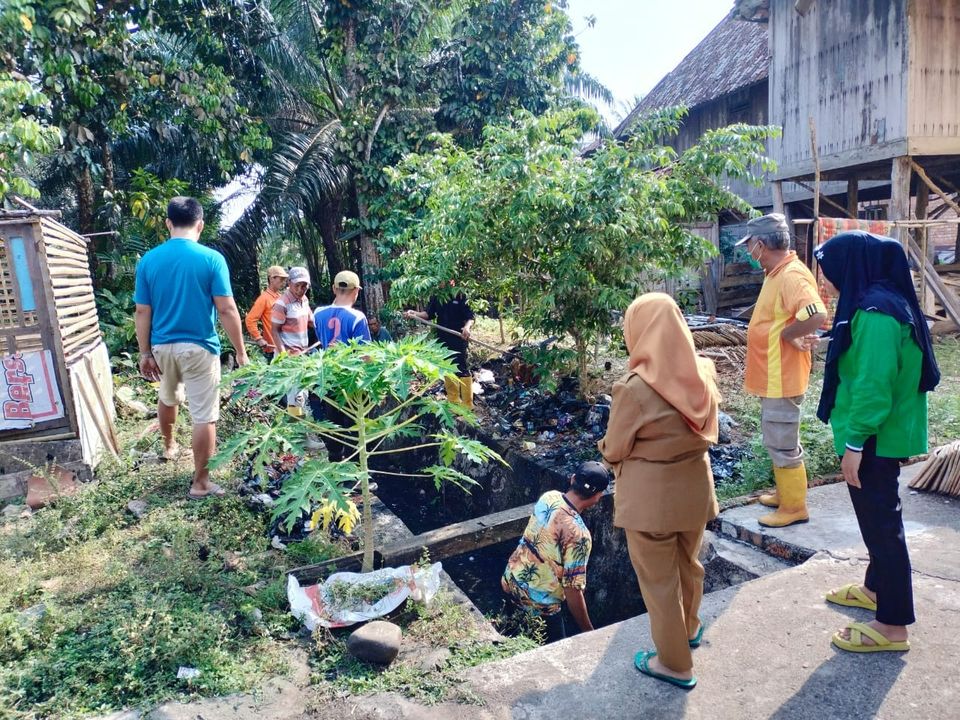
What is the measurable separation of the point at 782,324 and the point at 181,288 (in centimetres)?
387

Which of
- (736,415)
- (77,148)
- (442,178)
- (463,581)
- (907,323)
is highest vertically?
(77,148)

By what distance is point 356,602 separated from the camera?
339cm

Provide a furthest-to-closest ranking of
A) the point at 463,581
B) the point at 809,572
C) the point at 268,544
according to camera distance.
→ the point at 463,581, the point at 268,544, the point at 809,572

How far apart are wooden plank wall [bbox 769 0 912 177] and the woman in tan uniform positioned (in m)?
9.08

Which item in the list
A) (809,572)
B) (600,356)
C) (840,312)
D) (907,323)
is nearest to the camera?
(907,323)

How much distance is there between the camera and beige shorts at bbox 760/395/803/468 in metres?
4.11

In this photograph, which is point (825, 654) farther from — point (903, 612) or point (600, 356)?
point (600, 356)

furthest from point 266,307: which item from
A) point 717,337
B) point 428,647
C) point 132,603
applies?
point 717,337

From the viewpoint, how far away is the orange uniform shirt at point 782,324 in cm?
395

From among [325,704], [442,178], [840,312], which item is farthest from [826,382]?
[442,178]

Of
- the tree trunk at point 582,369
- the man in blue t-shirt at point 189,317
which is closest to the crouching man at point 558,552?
the man in blue t-shirt at point 189,317

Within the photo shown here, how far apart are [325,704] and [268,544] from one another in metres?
1.59

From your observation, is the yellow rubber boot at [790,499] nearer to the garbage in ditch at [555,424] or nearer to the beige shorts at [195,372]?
the garbage in ditch at [555,424]

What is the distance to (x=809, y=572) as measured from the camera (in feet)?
12.0
